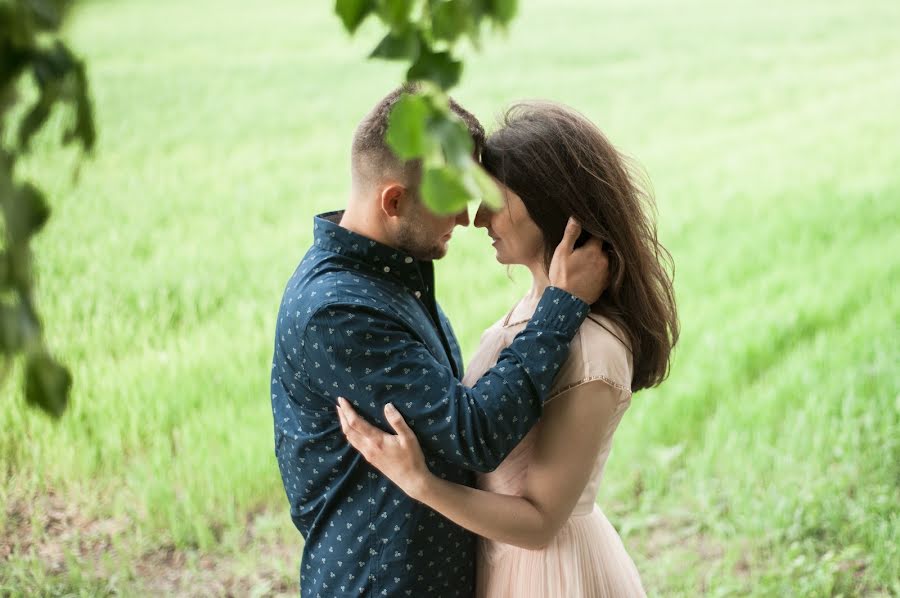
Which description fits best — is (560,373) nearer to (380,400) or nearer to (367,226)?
(380,400)

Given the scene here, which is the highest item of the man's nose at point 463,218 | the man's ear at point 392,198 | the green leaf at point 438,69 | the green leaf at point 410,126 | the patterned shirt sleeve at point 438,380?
the green leaf at point 438,69

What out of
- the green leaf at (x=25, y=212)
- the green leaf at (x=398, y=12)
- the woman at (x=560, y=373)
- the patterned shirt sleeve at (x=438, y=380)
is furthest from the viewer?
the woman at (x=560, y=373)

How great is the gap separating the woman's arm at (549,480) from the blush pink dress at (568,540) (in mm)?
33

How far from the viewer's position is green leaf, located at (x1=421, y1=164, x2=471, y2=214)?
69 cm

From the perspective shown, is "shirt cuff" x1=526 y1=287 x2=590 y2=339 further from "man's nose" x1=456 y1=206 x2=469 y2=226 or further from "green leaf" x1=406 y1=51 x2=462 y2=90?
"green leaf" x1=406 y1=51 x2=462 y2=90

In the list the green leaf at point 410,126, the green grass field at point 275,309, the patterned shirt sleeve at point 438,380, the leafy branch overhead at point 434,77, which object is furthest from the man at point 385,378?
the green leaf at point 410,126

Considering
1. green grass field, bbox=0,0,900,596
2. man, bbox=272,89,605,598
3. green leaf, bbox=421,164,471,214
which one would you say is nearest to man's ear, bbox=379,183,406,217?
man, bbox=272,89,605,598

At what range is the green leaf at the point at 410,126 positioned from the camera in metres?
0.71

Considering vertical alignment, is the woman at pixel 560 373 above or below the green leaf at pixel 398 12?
below

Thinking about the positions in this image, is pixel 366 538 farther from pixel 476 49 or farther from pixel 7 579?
pixel 7 579

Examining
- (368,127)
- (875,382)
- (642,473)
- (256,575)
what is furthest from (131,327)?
(875,382)

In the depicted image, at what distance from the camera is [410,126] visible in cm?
72

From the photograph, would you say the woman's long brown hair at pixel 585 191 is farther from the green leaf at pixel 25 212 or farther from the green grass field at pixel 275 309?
the green leaf at pixel 25 212

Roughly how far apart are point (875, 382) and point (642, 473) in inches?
44.2
